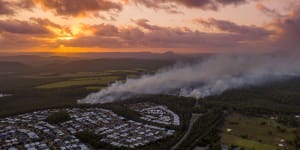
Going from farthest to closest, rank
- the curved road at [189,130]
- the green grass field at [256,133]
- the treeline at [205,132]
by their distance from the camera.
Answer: the green grass field at [256,133] < the treeline at [205,132] < the curved road at [189,130]

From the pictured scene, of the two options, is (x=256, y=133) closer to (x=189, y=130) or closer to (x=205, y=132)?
(x=205, y=132)

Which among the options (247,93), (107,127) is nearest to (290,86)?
(247,93)

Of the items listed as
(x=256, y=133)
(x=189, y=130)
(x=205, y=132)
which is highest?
(x=205, y=132)

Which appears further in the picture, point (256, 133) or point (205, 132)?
point (256, 133)

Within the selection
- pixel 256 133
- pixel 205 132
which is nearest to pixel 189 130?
pixel 205 132

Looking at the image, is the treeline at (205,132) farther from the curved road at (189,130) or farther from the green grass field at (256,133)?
the green grass field at (256,133)

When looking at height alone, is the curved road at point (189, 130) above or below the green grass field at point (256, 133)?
above

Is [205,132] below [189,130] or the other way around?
the other way around

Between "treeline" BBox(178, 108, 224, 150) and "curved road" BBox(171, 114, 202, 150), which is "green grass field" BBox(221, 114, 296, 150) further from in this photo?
"curved road" BBox(171, 114, 202, 150)

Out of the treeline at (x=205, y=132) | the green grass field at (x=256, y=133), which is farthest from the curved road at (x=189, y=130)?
the green grass field at (x=256, y=133)
